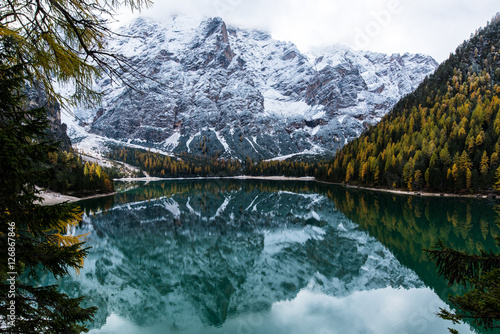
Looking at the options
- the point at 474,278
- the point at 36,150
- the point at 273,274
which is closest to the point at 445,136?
the point at 273,274

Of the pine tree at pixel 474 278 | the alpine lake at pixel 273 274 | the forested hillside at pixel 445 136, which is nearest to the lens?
the pine tree at pixel 474 278

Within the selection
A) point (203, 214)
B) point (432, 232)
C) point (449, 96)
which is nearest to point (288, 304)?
point (432, 232)

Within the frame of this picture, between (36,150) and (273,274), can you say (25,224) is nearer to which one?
(36,150)

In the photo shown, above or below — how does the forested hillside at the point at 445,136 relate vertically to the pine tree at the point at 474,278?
above

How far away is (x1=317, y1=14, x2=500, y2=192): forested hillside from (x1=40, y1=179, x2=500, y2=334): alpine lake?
864 inches

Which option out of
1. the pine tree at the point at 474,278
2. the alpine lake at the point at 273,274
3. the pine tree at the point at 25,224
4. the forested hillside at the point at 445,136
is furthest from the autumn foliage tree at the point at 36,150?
the forested hillside at the point at 445,136

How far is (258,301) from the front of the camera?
13945 millimetres

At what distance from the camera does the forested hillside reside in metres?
51.2

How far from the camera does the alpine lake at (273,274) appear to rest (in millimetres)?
11812

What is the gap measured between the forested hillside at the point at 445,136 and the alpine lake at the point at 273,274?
21946 millimetres

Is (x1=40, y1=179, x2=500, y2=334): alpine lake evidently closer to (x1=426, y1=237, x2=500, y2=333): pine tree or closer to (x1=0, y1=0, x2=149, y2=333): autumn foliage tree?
(x1=426, y1=237, x2=500, y2=333): pine tree

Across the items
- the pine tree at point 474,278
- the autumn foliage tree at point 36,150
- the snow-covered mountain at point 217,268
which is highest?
the autumn foliage tree at point 36,150

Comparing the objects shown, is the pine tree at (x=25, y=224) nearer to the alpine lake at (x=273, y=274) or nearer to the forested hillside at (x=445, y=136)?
the alpine lake at (x=273, y=274)

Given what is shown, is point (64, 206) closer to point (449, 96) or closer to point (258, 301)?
point (258, 301)
